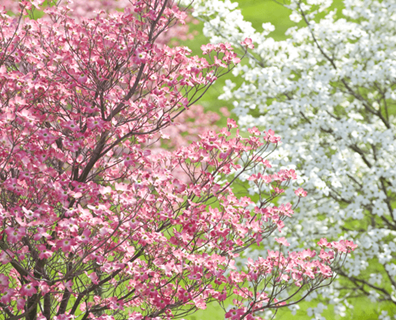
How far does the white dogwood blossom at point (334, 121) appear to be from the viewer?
583 cm

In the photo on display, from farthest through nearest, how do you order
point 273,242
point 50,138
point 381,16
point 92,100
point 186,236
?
1. point 381,16
2. point 273,242
3. point 92,100
4. point 186,236
5. point 50,138

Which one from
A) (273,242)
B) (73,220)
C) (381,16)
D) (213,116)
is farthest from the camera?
(213,116)

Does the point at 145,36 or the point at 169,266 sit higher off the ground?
the point at 145,36

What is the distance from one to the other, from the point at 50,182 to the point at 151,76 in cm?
126

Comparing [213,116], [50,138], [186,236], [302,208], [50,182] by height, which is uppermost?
[213,116]

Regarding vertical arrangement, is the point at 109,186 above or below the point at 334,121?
below

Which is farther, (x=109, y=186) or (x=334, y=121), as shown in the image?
(x=334, y=121)

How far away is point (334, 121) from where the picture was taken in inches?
243

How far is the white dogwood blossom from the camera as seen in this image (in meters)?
5.83

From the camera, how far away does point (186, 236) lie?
3086 millimetres

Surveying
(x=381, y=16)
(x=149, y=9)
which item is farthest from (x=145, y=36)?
(x=381, y=16)

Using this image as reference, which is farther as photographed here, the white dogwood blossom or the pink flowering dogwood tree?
the white dogwood blossom

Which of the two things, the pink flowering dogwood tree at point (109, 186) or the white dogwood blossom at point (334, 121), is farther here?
the white dogwood blossom at point (334, 121)

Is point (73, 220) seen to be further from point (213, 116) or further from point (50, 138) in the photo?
point (213, 116)
